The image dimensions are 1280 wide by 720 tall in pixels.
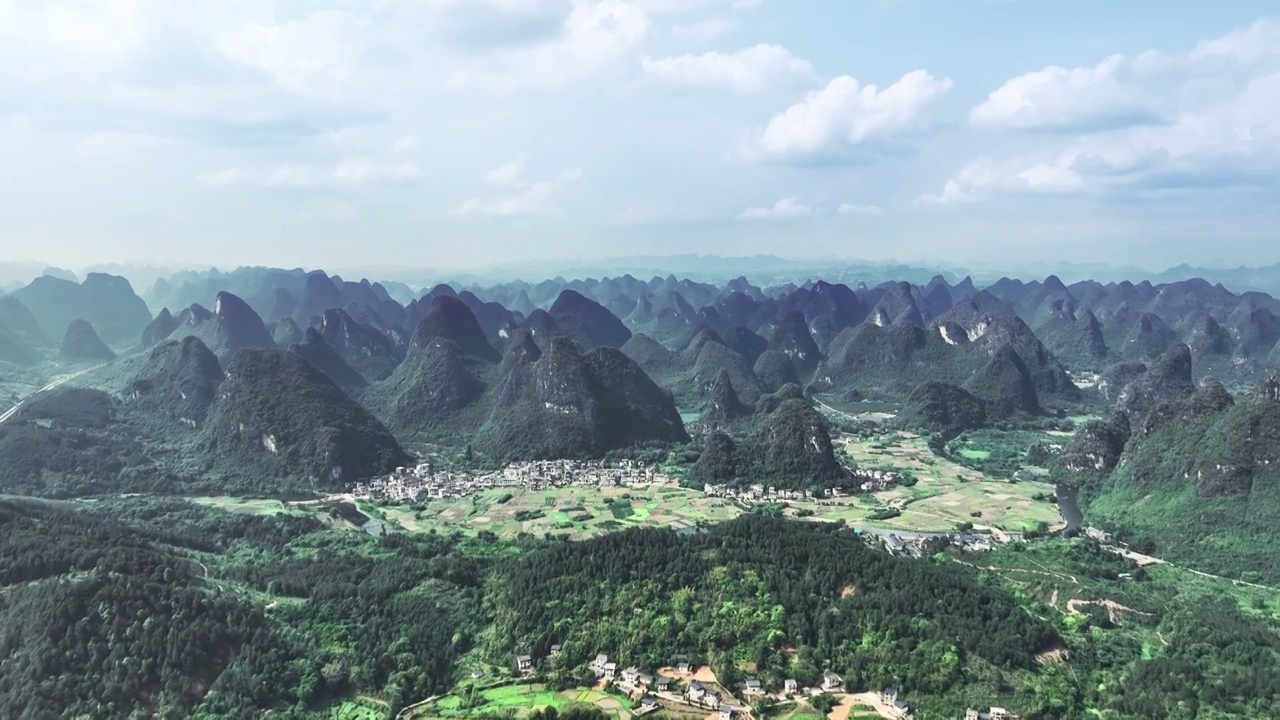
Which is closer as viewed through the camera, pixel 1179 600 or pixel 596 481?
pixel 1179 600

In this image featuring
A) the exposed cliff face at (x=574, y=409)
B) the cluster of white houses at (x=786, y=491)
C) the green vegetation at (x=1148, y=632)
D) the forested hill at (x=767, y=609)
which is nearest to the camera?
the green vegetation at (x=1148, y=632)

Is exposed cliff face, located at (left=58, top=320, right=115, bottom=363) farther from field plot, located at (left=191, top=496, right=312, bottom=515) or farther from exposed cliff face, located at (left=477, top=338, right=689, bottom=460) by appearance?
field plot, located at (left=191, top=496, right=312, bottom=515)

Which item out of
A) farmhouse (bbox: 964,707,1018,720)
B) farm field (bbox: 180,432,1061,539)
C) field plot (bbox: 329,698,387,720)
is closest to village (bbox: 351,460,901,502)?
farm field (bbox: 180,432,1061,539)

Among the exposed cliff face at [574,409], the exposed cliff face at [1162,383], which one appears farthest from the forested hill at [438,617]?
the exposed cliff face at [1162,383]

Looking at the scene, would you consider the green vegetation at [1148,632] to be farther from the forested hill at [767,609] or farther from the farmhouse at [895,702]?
the farmhouse at [895,702]

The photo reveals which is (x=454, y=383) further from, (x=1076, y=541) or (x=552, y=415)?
(x=1076, y=541)

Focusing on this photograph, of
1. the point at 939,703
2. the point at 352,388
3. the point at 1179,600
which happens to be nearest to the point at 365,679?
the point at 939,703
